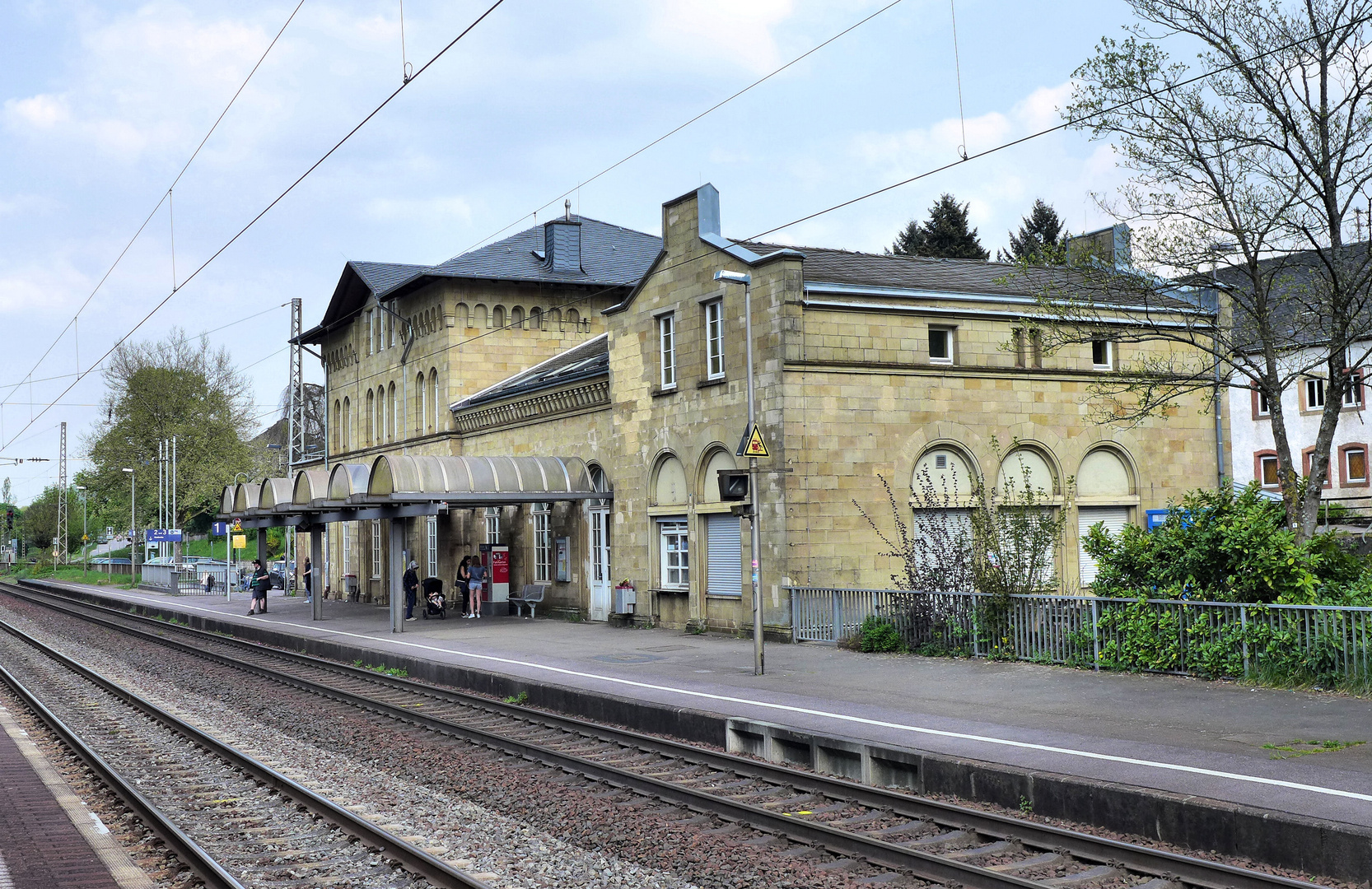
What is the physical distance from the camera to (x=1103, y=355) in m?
26.5

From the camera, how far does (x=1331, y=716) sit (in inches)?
462

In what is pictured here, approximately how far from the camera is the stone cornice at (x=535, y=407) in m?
28.8

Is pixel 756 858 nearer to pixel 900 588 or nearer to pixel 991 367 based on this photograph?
pixel 900 588

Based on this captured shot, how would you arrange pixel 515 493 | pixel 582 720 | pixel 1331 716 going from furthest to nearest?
pixel 515 493
pixel 582 720
pixel 1331 716

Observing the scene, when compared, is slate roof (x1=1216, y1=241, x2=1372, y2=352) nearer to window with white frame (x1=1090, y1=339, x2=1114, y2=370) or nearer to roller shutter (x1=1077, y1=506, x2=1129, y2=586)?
window with white frame (x1=1090, y1=339, x2=1114, y2=370)

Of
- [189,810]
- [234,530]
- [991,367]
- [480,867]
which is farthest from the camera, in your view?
[234,530]

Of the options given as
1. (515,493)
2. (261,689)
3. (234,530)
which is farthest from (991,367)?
(234,530)

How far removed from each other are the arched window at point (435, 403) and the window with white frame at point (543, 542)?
22.0ft

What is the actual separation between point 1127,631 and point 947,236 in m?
47.4

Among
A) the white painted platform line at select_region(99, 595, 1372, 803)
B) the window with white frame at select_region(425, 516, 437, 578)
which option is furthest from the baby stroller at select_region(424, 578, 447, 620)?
the white painted platform line at select_region(99, 595, 1372, 803)

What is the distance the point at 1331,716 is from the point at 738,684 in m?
7.14

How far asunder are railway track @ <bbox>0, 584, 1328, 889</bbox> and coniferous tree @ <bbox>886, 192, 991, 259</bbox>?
47761 mm

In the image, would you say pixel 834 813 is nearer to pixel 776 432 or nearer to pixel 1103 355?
pixel 776 432

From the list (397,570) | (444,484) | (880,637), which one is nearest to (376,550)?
(397,570)
